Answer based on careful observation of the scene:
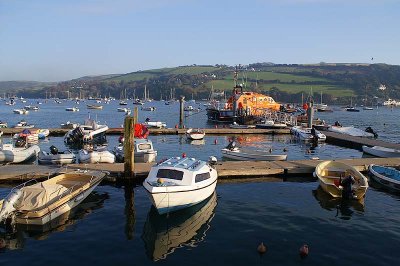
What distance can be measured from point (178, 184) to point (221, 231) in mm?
3746

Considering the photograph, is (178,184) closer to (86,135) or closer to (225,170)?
(225,170)

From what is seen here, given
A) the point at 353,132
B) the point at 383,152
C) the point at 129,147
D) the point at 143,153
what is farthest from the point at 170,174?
the point at 353,132

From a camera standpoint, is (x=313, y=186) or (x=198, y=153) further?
(x=198, y=153)

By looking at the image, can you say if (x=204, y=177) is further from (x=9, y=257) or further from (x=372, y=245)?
(x=9, y=257)

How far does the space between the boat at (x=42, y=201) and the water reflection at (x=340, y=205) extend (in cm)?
1514

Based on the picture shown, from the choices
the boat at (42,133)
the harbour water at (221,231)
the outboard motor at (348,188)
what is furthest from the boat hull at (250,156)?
the boat at (42,133)

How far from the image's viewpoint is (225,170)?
30891 mm

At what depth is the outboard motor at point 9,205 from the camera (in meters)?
18.8

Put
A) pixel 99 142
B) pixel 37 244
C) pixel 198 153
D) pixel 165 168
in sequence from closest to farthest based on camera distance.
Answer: pixel 37 244, pixel 165 168, pixel 198 153, pixel 99 142

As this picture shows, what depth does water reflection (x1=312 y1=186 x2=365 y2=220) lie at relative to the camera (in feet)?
76.1

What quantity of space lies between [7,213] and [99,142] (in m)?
37.1

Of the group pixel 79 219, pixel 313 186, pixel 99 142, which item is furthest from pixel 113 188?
pixel 99 142

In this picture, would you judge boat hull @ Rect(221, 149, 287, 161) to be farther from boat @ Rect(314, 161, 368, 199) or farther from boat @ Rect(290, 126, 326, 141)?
boat @ Rect(290, 126, 326, 141)

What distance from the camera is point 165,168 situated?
75.8 ft
